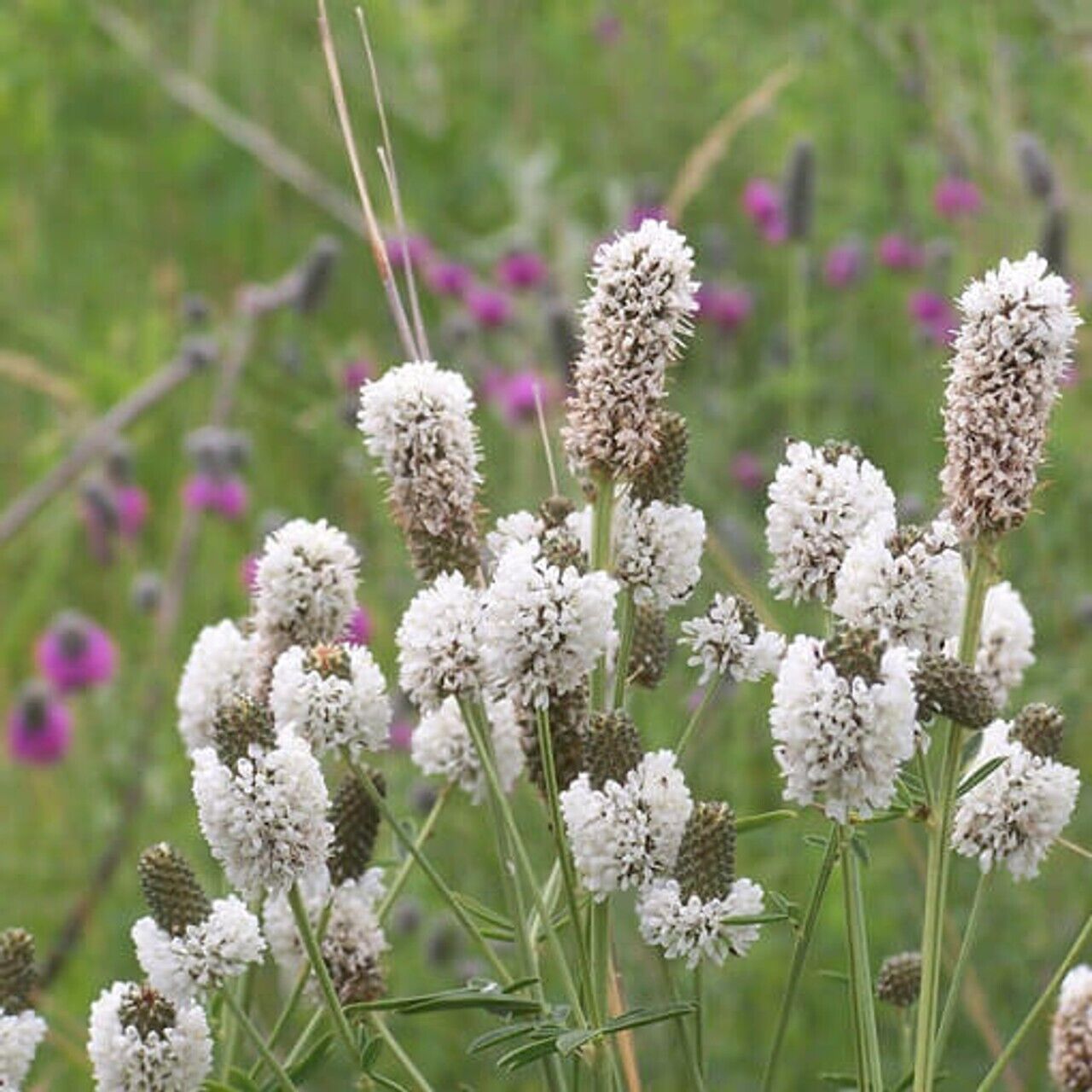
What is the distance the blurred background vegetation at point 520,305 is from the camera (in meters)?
3.47

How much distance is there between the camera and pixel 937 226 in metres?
5.68

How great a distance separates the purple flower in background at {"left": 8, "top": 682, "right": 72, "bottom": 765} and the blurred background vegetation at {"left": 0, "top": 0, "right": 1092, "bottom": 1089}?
0.32 feet

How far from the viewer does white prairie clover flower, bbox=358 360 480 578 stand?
1.59m

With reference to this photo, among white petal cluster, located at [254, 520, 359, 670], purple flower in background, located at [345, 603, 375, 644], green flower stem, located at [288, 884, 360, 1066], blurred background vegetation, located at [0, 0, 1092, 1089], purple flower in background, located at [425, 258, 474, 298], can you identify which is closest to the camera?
green flower stem, located at [288, 884, 360, 1066]

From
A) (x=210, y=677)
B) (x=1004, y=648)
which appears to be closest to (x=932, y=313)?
(x=1004, y=648)

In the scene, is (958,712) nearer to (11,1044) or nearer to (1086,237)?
(11,1044)

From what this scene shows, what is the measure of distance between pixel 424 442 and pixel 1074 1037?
657 millimetres

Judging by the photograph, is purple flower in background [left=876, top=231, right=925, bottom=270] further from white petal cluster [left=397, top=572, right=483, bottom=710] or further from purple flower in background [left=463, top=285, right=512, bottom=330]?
white petal cluster [left=397, top=572, right=483, bottom=710]

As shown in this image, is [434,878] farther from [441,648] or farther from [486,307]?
[486,307]

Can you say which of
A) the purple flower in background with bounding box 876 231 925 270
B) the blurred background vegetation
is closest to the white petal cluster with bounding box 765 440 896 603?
the blurred background vegetation

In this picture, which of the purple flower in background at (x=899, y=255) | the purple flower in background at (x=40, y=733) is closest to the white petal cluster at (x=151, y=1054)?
the purple flower in background at (x=40, y=733)

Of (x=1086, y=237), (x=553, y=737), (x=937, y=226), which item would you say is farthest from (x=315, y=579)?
(x=937, y=226)

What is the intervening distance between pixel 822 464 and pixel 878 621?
0.14 meters

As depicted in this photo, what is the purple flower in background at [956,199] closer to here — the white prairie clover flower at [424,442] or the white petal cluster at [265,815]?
the white prairie clover flower at [424,442]
